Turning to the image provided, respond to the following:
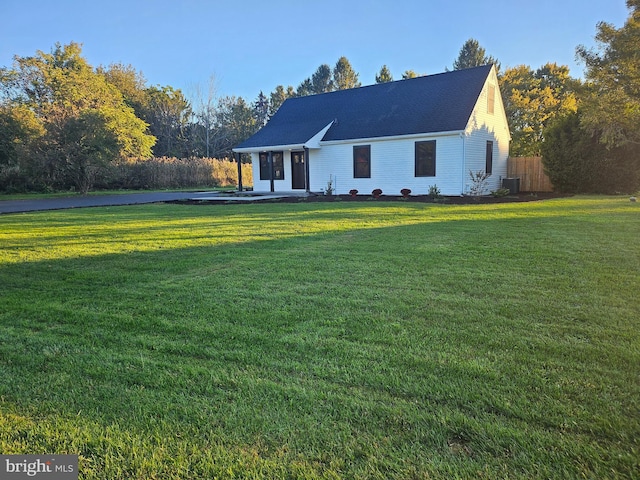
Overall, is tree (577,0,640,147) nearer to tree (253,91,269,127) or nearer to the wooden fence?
the wooden fence

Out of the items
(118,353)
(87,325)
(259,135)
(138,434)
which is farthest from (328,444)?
(259,135)

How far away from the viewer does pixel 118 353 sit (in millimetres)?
2463

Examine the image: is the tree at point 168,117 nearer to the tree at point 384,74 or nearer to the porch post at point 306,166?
the tree at point 384,74

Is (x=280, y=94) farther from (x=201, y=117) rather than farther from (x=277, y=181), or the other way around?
(x=277, y=181)

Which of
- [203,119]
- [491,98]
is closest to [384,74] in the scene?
[203,119]

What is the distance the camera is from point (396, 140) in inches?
631

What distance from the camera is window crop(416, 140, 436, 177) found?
50.4ft

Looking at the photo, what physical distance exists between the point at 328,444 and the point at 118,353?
156cm

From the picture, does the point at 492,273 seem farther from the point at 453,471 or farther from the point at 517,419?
the point at 453,471

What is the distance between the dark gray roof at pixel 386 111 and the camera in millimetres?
15672

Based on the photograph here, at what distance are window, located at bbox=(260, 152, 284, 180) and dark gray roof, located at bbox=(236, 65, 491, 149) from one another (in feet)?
2.19

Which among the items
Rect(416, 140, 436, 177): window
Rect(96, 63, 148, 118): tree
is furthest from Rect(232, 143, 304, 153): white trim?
Rect(96, 63, 148, 118): tree

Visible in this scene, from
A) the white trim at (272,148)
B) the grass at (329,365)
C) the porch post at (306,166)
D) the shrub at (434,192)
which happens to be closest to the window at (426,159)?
the shrub at (434,192)

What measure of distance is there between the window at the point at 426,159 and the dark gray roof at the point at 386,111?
0.58m
